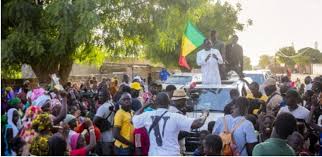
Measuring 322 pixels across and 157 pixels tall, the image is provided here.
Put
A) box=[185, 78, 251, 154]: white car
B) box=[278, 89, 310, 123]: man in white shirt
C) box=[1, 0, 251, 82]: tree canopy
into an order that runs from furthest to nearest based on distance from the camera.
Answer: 1. box=[1, 0, 251, 82]: tree canopy
2. box=[185, 78, 251, 154]: white car
3. box=[278, 89, 310, 123]: man in white shirt

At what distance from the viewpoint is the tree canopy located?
18.1m

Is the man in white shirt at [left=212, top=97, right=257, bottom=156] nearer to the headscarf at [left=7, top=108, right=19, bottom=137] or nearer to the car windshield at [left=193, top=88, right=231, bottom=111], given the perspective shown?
the headscarf at [left=7, top=108, right=19, bottom=137]

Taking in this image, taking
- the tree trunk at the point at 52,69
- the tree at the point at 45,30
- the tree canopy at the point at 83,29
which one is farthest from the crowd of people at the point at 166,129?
the tree trunk at the point at 52,69

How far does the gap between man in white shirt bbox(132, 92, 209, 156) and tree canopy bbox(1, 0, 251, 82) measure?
12.0 meters

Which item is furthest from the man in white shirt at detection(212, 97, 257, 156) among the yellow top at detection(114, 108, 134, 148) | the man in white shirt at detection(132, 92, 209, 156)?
the yellow top at detection(114, 108, 134, 148)

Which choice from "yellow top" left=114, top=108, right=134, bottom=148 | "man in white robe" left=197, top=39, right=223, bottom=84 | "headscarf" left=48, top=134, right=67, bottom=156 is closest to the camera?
"headscarf" left=48, top=134, right=67, bottom=156

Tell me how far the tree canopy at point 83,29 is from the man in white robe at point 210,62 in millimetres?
7361

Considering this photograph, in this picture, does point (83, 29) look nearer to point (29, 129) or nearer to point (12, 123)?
point (12, 123)

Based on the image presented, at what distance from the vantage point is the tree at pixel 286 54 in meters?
73.2

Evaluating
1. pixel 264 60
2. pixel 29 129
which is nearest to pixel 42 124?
pixel 29 129

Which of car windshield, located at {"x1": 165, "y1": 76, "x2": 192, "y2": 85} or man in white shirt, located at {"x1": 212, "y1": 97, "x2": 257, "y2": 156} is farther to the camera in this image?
car windshield, located at {"x1": 165, "y1": 76, "x2": 192, "y2": 85}

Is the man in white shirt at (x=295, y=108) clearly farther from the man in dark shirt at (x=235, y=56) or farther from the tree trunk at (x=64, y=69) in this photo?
the tree trunk at (x=64, y=69)

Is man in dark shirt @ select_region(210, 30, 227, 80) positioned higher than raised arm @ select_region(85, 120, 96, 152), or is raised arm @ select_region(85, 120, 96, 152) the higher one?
man in dark shirt @ select_region(210, 30, 227, 80)

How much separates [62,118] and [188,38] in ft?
23.1
